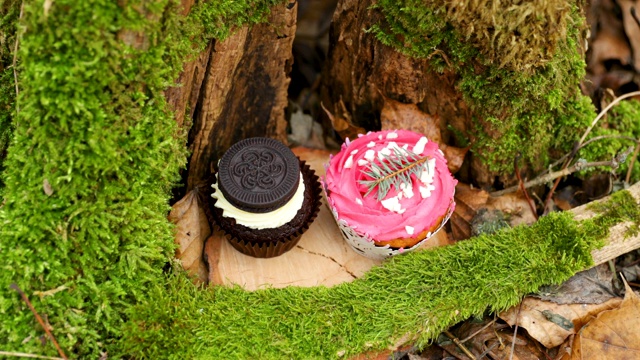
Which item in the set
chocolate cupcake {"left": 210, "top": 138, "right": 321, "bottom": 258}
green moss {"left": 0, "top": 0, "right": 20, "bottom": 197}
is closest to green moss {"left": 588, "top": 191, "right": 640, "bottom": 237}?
chocolate cupcake {"left": 210, "top": 138, "right": 321, "bottom": 258}

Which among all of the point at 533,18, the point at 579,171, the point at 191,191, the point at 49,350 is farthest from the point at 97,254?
the point at 579,171

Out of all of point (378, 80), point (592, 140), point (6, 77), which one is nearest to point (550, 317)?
point (592, 140)

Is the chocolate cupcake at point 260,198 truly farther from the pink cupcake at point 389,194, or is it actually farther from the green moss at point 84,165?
the green moss at point 84,165

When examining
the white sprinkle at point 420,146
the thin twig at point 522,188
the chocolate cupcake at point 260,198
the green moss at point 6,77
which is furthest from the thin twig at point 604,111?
the green moss at point 6,77

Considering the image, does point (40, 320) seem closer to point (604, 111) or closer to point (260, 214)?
point (260, 214)

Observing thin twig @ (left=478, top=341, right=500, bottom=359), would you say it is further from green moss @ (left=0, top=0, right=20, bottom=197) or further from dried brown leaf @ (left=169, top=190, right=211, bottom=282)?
green moss @ (left=0, top=0, right=20, bottom=197)
